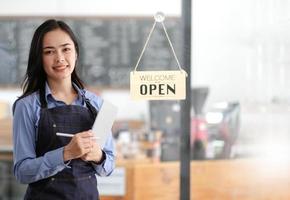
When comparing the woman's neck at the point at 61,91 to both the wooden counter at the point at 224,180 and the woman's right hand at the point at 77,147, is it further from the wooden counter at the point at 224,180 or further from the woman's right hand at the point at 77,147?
the wooden counter at the point at 224,180

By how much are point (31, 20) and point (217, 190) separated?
1.05 meters

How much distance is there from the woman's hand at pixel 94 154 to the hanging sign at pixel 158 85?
0.30 metres

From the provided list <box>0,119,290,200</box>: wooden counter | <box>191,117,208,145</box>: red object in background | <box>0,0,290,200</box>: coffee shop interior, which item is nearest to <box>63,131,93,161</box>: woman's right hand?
<box>0,0,290,200</box>: coffee shop interior

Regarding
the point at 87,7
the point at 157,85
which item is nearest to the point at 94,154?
the point at 157,85

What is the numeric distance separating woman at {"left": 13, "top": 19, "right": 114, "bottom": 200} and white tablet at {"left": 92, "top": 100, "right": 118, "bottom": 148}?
24mm

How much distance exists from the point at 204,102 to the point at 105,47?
0.50m

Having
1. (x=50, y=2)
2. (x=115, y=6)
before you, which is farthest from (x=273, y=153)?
(x=50, y=2)

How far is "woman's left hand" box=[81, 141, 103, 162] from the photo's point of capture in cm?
124

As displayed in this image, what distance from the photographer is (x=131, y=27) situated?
209 centimetres

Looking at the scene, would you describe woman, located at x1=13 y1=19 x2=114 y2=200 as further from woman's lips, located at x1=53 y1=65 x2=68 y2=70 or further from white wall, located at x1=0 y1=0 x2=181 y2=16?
white wall, located at x1=0 y1=0 x2=181 y2=16

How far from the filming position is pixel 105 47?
7.16ft

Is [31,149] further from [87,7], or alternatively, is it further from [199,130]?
[199,130]

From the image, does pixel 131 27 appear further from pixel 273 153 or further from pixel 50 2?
pixel 273 153

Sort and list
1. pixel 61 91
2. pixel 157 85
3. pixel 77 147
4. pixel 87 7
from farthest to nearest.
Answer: pixel 87 7 → pixel 157 85 → pixel 61 91 → pixel 77 147
